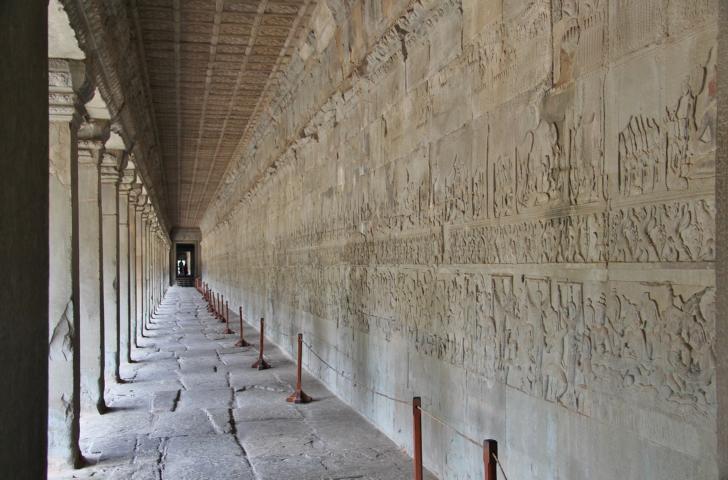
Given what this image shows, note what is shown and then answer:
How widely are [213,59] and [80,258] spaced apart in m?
4.70

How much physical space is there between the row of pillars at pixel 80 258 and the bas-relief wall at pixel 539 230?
9.95 feet

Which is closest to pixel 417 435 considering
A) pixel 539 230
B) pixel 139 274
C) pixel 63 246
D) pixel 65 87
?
pixel 539 230

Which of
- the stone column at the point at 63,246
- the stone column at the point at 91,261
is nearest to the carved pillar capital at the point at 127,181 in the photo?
the stone column at the point at 91,261

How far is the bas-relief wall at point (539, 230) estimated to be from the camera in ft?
9.27

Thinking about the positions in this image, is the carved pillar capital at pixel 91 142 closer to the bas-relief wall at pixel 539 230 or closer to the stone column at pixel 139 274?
the bas-relief wall at pixel 539 230

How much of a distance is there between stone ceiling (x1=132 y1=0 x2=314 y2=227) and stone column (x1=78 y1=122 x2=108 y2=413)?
216cm

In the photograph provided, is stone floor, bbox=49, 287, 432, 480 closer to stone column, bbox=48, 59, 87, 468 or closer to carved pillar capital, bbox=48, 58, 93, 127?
stone column, bbox=48, 59, 87, 468

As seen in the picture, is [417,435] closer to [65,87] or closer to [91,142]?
[65,87]

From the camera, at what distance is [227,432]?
716 cm

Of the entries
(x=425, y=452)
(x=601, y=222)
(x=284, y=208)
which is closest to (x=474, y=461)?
(x=425, y=452)

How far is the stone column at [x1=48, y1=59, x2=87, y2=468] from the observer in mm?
6219
